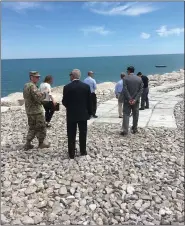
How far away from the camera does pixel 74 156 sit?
7141 mm

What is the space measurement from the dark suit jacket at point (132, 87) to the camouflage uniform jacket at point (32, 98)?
2588 millimetres

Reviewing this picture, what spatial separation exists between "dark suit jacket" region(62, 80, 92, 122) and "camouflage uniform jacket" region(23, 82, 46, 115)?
0.62m

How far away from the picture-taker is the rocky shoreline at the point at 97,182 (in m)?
4.88

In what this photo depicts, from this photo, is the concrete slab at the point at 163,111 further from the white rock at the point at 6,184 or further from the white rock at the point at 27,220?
the white rock at the point at 27,220

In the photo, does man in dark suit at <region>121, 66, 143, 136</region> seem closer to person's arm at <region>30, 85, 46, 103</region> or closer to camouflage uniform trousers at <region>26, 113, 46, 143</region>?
camouflage uniform trousers at <region>26, 113, 46, 143</region>

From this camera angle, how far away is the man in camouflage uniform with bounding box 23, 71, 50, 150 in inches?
279

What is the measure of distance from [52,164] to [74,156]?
2.02ft

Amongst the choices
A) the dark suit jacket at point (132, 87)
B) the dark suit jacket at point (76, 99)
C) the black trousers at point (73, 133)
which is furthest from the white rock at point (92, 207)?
the dark suit jacket at point (132, 87)

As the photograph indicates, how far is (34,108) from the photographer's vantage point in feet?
23.9

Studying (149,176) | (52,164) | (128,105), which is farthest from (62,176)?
(128,105)

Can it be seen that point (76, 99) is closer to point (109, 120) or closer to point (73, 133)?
point (73, 133)

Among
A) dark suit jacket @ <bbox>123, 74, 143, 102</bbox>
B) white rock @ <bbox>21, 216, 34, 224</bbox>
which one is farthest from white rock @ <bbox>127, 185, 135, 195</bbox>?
dark suit jacket @ <bbox>123, 74, 143, 102</bbox>

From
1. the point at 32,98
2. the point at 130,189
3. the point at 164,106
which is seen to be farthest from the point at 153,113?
the point at 130,189

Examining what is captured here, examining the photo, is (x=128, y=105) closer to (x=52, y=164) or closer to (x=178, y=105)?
(x=52, y=164)
